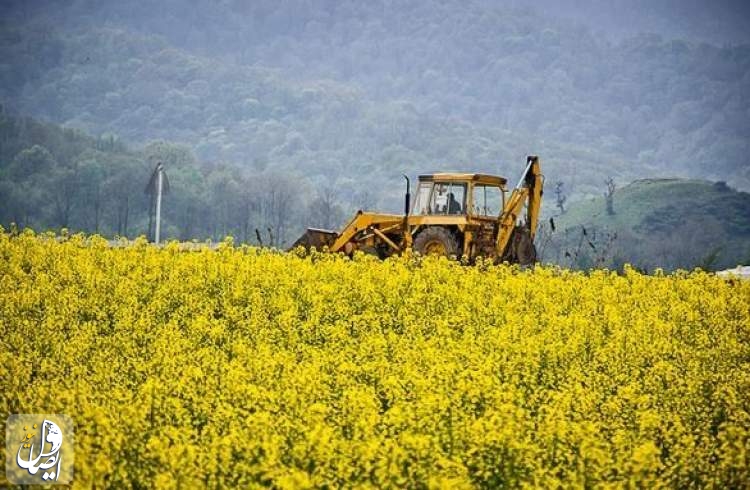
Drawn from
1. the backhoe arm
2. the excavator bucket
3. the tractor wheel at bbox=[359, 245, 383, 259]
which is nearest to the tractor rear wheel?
the backhoe arm

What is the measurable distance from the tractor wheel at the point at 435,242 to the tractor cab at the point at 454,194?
824 millimetres

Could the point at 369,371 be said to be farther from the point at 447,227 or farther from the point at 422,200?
the point at 422,200

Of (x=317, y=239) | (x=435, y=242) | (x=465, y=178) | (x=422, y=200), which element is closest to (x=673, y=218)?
(x=422, y=200)

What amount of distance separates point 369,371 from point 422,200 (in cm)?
1456

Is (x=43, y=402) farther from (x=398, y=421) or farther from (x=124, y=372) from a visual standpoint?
(x=398, y=421)

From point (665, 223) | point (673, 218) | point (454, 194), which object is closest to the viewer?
point (454, 194)

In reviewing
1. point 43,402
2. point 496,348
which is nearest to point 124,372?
point 43,402

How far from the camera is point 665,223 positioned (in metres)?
152

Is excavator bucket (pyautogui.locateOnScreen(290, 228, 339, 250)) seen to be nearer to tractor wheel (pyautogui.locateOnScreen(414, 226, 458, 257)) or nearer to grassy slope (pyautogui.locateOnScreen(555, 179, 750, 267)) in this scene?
tractor wheel (pyautogui.locateOnScreen(414, 226, 458, 257))

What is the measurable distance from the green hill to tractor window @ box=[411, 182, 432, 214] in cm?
10674

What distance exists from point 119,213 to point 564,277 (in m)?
156

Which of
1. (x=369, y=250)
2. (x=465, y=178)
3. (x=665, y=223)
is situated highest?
(x=665, y=223)

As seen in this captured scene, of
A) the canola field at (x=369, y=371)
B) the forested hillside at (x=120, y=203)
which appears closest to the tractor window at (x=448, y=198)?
the canola field at (x=369, y=371)

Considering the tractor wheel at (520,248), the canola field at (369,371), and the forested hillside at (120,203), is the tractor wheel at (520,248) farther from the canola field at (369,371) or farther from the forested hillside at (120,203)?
Result: the forested hillside at (120,203)
